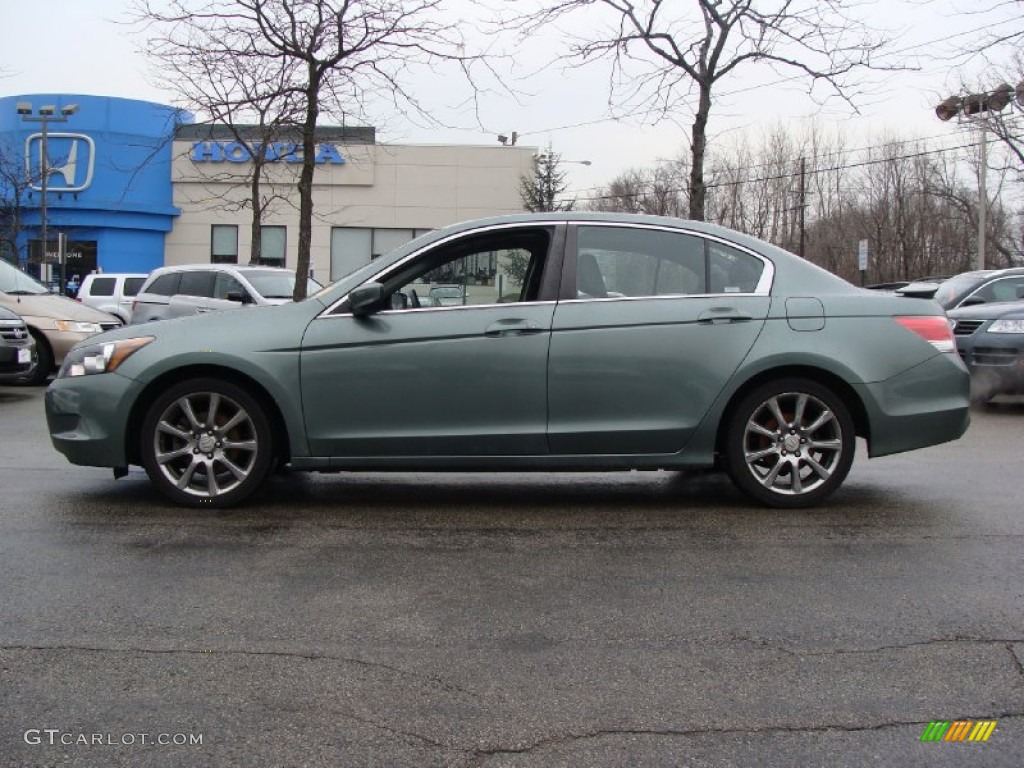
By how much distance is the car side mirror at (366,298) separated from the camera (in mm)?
5012

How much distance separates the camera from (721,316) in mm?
5141

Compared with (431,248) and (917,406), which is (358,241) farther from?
(917,406)

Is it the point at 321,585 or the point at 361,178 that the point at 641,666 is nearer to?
the point at 321,585

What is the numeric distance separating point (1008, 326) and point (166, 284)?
12.3m

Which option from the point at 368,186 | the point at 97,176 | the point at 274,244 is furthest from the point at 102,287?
the point at 97,176

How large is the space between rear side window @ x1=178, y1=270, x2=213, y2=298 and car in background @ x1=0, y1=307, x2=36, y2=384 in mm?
4588

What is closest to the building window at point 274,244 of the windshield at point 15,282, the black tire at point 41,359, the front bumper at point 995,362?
the windshield at point 15,282

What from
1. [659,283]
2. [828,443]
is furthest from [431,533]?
[828,443]

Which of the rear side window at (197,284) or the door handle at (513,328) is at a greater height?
the rear side window at (197,284)

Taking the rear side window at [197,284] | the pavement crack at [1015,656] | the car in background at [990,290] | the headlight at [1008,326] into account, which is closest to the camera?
the pavement crack at [1015,656]

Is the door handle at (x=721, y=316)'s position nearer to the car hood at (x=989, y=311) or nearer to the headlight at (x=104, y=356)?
the headlight at (x=104, y=356)

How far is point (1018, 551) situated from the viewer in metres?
4.46

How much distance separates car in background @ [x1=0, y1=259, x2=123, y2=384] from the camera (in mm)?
11562

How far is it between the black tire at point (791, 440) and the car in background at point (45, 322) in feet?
30.1
